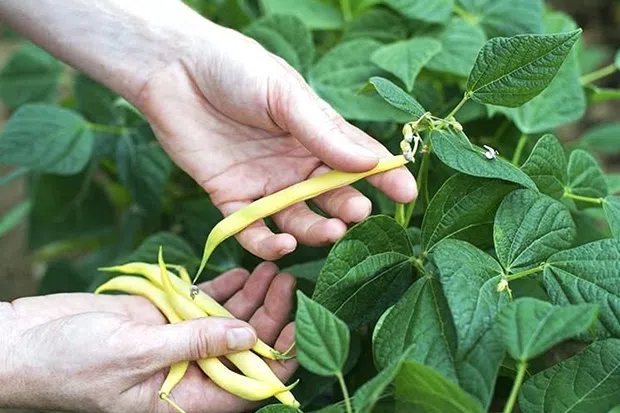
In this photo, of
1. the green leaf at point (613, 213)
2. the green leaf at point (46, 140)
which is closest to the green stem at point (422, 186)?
the green leaf at point (613, 213)

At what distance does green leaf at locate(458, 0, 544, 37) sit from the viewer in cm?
140

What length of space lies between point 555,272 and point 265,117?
0.43 metres

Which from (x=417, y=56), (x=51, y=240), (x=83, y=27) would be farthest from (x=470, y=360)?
(x=51, y=240)

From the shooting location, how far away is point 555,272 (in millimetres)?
916

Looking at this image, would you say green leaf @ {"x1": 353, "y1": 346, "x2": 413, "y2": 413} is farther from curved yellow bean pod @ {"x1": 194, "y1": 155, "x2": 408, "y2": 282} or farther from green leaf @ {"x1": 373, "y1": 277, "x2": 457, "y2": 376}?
curved yellow bean pod @ {"x1": 194, "y1": 155, "x2": 408, "y2": 282}

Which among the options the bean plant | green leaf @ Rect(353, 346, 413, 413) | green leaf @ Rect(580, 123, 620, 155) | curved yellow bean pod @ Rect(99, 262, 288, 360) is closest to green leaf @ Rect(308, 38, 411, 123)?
the bean plant

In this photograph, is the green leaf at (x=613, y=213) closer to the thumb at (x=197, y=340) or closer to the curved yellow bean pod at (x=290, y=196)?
the curved yellow bean pod at (x=290, y=196)

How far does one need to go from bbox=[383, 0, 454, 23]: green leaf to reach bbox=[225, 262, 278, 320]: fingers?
21.1 inches

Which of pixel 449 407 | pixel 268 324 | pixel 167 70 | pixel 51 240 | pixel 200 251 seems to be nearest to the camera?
pixel 449 407

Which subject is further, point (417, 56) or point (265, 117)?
point (417, 56)

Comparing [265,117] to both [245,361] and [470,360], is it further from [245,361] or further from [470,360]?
[470,360]

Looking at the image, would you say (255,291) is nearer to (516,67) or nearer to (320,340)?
(320,340)

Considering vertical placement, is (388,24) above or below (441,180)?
above

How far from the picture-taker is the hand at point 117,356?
0.96 meters
